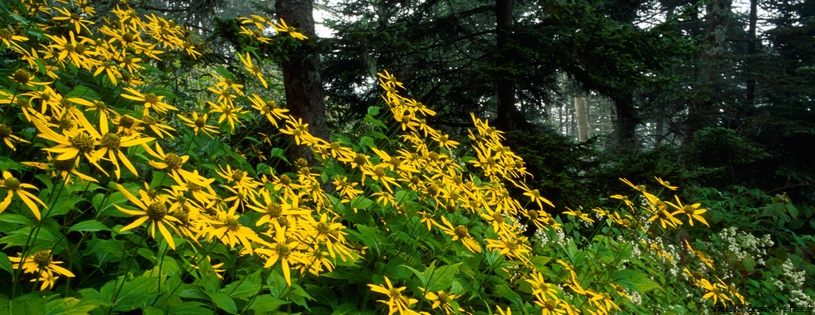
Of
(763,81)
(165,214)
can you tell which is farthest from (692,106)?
(165,214)

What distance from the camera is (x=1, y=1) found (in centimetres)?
198

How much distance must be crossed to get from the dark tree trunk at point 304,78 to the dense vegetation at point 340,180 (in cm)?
2

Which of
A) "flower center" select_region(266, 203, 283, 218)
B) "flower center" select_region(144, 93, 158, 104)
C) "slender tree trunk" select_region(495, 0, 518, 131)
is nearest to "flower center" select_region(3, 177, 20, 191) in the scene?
"flower center" select_region(266, 203, 283, 218)

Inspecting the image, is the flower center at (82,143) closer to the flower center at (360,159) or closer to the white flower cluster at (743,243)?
the flower center at (360,159)

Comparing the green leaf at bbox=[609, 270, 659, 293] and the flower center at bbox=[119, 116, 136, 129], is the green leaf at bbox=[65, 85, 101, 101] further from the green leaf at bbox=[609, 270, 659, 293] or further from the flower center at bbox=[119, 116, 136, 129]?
the green leaf at bbox=[609, 270, 659, 293]

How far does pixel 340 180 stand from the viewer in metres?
2.00

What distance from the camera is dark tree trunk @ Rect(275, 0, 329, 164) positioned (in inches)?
158

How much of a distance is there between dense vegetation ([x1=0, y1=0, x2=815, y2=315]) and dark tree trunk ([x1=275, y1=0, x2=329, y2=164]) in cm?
2

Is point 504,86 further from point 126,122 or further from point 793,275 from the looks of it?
point 126,122

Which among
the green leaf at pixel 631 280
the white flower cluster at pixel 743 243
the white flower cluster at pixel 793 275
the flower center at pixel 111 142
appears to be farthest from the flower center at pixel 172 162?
the white flower cluster at pixel 793 275

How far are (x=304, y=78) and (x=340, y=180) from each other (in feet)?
7.71

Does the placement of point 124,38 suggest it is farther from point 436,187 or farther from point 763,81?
point 763,81

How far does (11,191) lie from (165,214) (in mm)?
347

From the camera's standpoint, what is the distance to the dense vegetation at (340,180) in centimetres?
132
